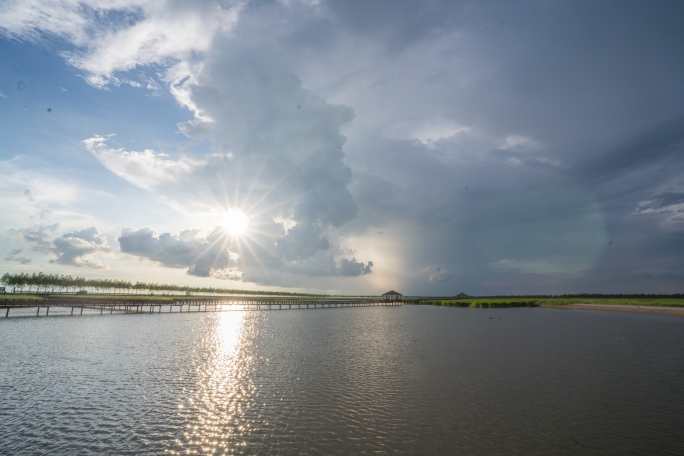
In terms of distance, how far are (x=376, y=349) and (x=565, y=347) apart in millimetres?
22834

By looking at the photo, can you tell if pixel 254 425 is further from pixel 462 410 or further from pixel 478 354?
pixel 478 354

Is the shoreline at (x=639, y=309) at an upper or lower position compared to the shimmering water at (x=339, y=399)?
upper

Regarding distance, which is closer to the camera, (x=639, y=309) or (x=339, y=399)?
(x=339, y=399)

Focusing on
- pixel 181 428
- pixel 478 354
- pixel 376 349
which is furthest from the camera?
pixel 376 349

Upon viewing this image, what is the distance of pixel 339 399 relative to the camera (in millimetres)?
22578

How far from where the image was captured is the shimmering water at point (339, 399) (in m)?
16.5

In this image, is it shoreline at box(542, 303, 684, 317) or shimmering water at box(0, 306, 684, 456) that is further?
shoreline at box(542, 303, 684, 317)

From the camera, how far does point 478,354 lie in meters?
37.9

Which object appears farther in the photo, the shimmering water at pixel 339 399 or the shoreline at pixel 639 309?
the shoreline at pixel 639 309

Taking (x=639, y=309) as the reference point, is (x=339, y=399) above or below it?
below

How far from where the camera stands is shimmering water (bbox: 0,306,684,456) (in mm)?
16500

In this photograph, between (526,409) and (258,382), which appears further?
(258,382)

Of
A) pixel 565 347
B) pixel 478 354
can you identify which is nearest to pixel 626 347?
pixel 565 347

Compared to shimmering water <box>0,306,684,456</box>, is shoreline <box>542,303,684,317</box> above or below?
above
